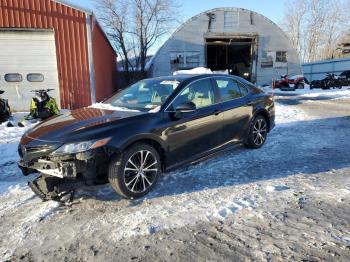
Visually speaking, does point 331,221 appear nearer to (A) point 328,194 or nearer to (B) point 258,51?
(A) point 328,194

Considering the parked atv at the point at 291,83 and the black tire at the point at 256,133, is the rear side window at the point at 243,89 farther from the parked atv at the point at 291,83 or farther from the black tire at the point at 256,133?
the parked atv at the point at 291,83

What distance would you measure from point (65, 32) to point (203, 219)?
11209 mm

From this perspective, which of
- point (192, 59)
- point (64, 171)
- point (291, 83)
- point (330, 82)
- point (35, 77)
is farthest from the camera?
point (192, 59)

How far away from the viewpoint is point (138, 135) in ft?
13.7

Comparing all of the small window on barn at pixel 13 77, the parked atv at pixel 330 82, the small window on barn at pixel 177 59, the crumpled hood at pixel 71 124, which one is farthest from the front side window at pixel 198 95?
the small window on barn at pixel 177 59

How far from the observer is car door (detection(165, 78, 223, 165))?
15.3 ft

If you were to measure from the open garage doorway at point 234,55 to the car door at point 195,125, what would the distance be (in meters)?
23.2

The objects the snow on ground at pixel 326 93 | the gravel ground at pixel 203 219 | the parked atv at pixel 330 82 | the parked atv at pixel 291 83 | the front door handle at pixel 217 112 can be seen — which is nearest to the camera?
the gravel ground at pixel 203 219

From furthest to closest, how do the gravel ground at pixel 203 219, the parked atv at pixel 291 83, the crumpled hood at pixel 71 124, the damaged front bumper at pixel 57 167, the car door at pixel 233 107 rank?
the parked atv at pixel 291 83 → the car door at pixel 233 107 → the crumpled hood at pixel 71 124 → the damaged front bumper at pixel 57 167 → the gravel ground at pixel 203 219

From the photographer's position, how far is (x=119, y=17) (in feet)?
118

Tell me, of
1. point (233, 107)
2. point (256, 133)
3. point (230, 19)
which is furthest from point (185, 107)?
point (230, 19)

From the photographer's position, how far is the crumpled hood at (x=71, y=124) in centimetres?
393

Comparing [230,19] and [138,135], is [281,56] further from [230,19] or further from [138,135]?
[138,135]

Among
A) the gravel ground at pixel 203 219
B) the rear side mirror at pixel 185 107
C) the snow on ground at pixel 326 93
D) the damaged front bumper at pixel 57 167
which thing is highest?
the rear side mirror at pixel 185 107
